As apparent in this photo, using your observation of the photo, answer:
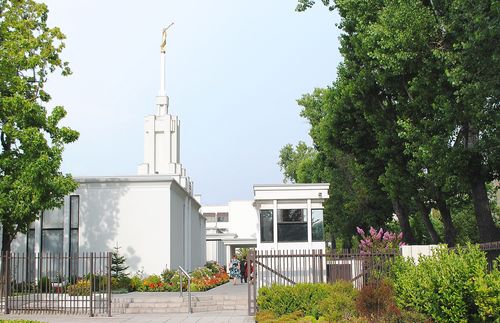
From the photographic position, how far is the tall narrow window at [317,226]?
25281 millimetres

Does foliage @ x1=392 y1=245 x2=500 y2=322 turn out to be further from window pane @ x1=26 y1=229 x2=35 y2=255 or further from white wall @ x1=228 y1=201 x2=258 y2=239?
white wall @ x1=228 y1=201 x2=258 y2=239

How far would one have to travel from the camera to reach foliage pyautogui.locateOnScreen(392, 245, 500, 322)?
1066 centimetres

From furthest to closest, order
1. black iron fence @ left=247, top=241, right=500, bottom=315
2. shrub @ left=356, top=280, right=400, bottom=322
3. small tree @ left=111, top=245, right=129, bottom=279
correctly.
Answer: small tree @ left=111, top=245, right=129, bottom=279 < black iron fence @ left=247, top=241, right=500, bottom=315 < shrub @ left=356, top=280, right=400, bottom=322

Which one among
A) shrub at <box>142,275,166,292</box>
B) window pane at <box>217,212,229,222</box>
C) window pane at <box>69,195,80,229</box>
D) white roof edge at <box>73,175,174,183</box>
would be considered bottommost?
shrub at <box>142,275,166,292</box>

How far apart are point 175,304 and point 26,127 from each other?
8831 mm

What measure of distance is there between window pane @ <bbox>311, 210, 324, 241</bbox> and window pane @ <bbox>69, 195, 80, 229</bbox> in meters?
11.5

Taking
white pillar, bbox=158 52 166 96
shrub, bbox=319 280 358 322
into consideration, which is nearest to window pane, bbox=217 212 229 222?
white pillar, bbox=158 52 166 96

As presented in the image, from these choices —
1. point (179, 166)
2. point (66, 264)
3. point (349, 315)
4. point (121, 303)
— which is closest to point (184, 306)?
point (121, 303)

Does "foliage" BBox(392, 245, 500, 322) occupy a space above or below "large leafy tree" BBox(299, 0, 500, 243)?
below

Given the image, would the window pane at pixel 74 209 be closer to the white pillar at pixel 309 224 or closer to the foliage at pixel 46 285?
the foliage at pixel 46 285

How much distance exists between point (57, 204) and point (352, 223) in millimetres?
22860

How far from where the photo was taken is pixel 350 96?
2559 centimetres

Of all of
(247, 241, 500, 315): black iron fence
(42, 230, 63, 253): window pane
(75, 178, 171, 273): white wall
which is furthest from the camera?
(42, 230, 63, 253): window pane

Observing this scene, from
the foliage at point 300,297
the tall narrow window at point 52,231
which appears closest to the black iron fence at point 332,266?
the foliage at point 300,297
